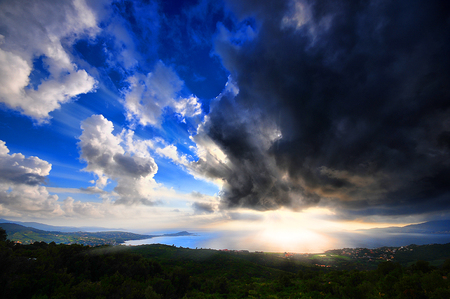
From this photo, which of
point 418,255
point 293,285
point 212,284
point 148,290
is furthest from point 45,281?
point 418,255

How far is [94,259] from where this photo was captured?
1345 inches

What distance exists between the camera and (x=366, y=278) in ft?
116

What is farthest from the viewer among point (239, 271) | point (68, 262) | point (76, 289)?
point (239, 271)

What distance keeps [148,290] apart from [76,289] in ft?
28.5

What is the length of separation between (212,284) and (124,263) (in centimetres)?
2128

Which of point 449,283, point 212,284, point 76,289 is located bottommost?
point 212,284

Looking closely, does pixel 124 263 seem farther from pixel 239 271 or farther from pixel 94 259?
pixel 239 271

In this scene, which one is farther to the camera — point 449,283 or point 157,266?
point 157,266

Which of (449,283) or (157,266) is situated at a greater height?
(449,283)

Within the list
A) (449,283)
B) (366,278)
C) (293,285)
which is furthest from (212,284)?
(449,283)

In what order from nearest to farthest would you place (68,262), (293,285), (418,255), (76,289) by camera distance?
(76,289)
(68,262)
(293,285)
(418,255)

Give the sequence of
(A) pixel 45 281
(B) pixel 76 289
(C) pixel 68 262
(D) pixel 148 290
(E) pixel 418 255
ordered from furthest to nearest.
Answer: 1. (E) pixel 418 255
2. (C) pixel 68 262
3. (D) pixel 148 290
4. (A) pixel 45 281
5. (B) pixel 76 289

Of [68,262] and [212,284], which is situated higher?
[68,262]

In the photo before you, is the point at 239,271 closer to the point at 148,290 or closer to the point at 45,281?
the point at 148,290
